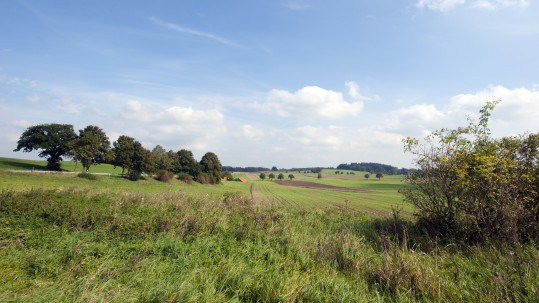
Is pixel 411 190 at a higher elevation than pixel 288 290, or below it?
higher

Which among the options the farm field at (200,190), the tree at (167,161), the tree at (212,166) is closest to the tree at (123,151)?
the farm field at (200,190)

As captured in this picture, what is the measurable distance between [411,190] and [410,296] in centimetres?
688

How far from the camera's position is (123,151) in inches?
2200

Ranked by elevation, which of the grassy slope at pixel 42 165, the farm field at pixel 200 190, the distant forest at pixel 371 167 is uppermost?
the distant forest at pixel 371 167

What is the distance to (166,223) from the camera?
1010cm

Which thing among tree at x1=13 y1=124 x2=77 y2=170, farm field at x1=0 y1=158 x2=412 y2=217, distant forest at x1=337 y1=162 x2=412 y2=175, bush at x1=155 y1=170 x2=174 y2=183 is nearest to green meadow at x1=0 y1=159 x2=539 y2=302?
farm field at x1=0 y1=158 x2=412 y2=217

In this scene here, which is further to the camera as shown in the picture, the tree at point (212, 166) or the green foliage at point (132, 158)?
the tree at point (212, 166)

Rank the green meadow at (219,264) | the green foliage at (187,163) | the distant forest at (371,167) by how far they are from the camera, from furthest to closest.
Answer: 1. the distant forest at (371,167)
2. the green foliage at (187,163)
3. the green meadow at (219,264)

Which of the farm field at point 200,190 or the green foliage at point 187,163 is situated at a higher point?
the green foliage at point 187,163

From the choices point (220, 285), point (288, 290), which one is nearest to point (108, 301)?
point (220, 285)

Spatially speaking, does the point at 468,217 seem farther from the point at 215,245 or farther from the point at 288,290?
the point at 215,245

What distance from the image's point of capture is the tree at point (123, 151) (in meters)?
55.2

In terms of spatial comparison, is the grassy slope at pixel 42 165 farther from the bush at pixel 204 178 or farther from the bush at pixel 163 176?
the bush at pixel 204 178

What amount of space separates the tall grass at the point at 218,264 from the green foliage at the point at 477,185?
1053 mm
